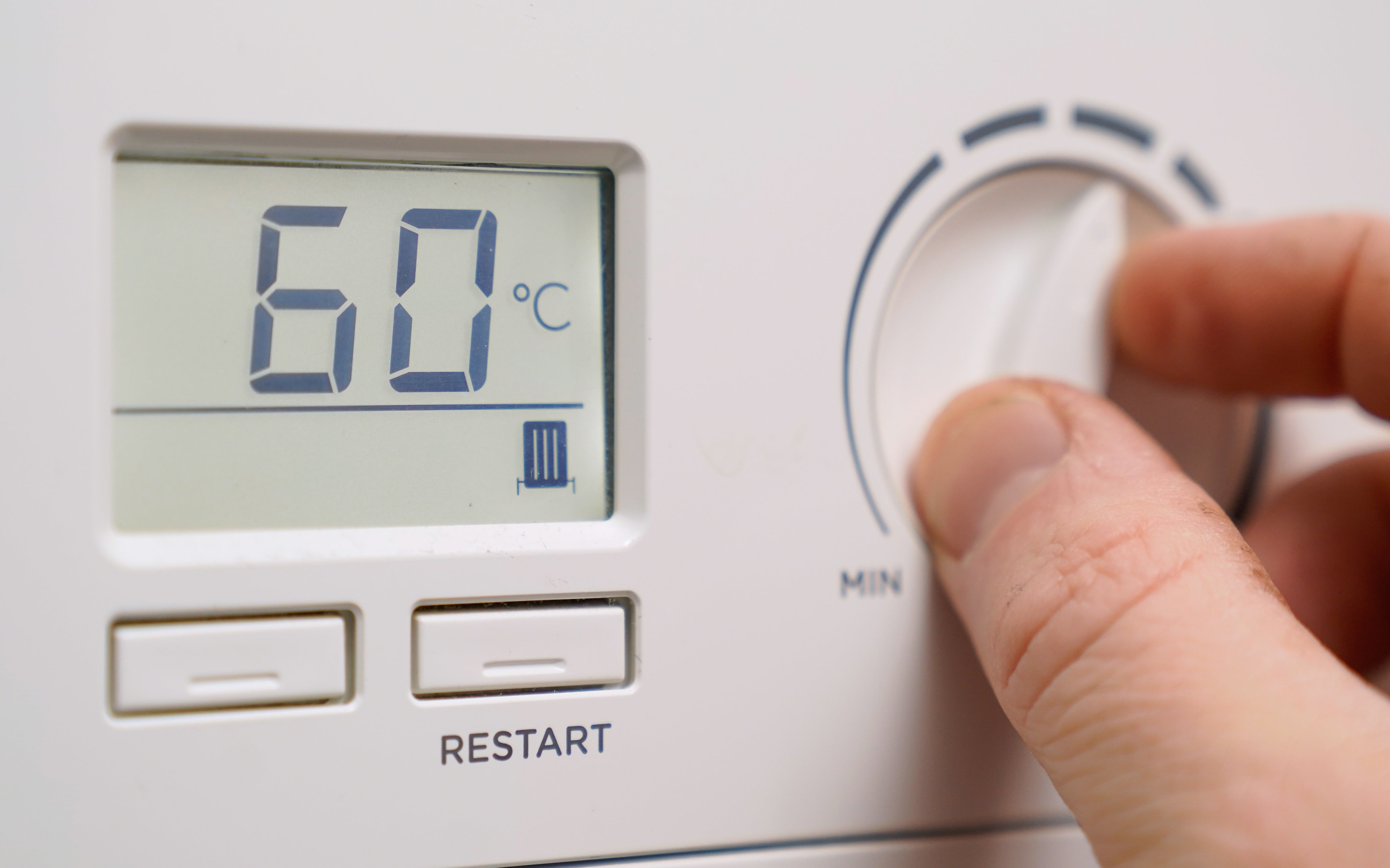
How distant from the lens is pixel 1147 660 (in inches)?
11.1

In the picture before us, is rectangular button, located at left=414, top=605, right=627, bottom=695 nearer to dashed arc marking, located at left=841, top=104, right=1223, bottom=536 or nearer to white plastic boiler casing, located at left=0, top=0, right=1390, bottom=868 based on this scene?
white plastic boiler casing, located at left=0, top=0, right=1390, bottom=868

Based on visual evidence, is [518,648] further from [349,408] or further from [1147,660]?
→ [1147,660]

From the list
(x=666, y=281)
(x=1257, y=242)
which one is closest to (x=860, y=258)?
(x=666, y=281)

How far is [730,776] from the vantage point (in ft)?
1.21

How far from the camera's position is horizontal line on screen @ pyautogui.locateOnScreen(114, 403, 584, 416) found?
1.09 ft

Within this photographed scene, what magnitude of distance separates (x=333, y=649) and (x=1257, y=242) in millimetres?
423

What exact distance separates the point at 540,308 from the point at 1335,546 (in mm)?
378

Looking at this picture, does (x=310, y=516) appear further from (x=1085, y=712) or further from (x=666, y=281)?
(x=1085, y=712)

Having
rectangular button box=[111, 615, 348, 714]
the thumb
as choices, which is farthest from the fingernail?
rectangular button box=[111, 615, 348, 714]

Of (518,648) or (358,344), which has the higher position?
(358,344)

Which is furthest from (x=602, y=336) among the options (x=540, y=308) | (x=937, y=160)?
(x=937, y=160)

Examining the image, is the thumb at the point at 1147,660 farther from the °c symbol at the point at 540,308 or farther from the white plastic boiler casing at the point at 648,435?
the °c symbol at the point at 540,308

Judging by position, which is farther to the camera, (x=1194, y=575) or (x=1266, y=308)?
(x=1266, y=308)

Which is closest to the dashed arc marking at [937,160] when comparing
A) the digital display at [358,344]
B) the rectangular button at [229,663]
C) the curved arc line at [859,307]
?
the curved arc line at [859,307]
